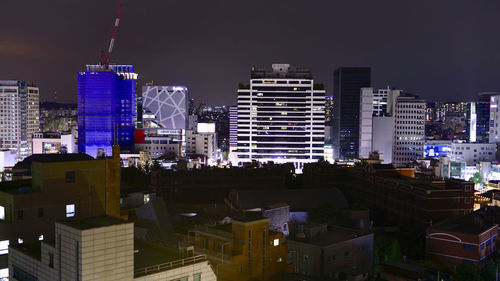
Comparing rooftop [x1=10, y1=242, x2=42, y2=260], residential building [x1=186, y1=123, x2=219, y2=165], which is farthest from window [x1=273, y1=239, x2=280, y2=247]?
residential building [x1=186, y1=123, x2=219, y2=165]

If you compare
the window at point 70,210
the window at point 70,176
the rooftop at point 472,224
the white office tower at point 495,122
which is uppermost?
the white office tower at point 495,122

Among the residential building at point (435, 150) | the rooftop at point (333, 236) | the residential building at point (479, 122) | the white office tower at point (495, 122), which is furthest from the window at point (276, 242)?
the residential building at point (479, 122)

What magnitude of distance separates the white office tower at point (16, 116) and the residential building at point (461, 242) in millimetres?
62236

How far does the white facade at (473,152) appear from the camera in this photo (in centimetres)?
5781

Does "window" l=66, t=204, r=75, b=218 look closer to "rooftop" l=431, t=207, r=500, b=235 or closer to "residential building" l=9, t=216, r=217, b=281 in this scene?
"residential building" l=9, t=216, r=217, b=281

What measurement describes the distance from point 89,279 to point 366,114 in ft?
216

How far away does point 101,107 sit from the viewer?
216 feet

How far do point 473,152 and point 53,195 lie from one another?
2169 inches

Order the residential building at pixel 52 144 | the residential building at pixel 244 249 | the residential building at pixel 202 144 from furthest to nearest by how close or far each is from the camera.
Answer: the residential building at pixel 202 144 < the residential building at pixel 52 144 < the residential building at pixel 244 249

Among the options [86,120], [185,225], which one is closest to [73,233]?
[185,225]

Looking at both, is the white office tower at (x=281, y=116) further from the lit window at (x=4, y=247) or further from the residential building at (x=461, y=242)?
the lit window at (x=4, y=247)

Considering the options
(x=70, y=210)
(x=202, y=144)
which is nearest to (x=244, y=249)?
(x=70, y=210)

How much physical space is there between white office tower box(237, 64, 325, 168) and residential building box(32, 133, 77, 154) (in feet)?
84.5

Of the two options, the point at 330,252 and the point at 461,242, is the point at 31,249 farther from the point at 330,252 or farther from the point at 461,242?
the point at 461,242
